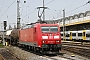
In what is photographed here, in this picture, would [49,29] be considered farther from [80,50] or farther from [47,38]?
[80,50]

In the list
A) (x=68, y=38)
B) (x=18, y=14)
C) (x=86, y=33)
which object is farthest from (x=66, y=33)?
(x=18, y=14)

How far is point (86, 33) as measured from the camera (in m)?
47.2

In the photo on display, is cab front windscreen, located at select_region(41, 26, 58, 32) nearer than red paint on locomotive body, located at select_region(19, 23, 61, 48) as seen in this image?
No

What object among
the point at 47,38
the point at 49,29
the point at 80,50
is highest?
the point at 49,29

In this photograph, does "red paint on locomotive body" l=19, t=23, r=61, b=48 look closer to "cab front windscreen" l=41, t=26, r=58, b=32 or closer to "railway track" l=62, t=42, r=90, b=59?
Result: "cab front windscreen" l=41, t=26, r=58, b=32

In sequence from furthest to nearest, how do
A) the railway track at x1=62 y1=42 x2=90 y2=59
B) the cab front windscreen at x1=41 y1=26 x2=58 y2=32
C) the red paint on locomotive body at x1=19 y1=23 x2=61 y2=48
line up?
the cab front windscreen at x1=41 y1=26 x2=58 y2=32 < the red paint on locomotive body at x1=19 y1=23 x2=61 y2=48 < the railway track at x1=62 y1=42 x2=90 y2=59

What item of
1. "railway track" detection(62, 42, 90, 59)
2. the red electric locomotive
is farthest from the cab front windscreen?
"railway track" detection(62, 42, 90, 59)

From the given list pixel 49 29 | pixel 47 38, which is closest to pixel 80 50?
pixel 49 29

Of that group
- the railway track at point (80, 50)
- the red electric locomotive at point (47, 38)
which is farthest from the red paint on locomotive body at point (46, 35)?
the railway track at point (80, 50)

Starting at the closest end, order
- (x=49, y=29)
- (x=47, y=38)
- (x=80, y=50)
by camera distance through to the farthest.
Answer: (x=47, y=38) < (x=49, y=29) < (x=80, y=50)

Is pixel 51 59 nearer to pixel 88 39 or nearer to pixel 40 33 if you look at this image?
pixel 40 33

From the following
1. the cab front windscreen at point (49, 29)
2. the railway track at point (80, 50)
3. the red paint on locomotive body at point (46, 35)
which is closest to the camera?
the railway track at point (80, 50)

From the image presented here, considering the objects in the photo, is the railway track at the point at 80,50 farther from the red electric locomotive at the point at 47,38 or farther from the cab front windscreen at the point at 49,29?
the cab front windscreen at the point at 49,29

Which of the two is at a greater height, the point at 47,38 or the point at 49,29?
the point at 49,29
